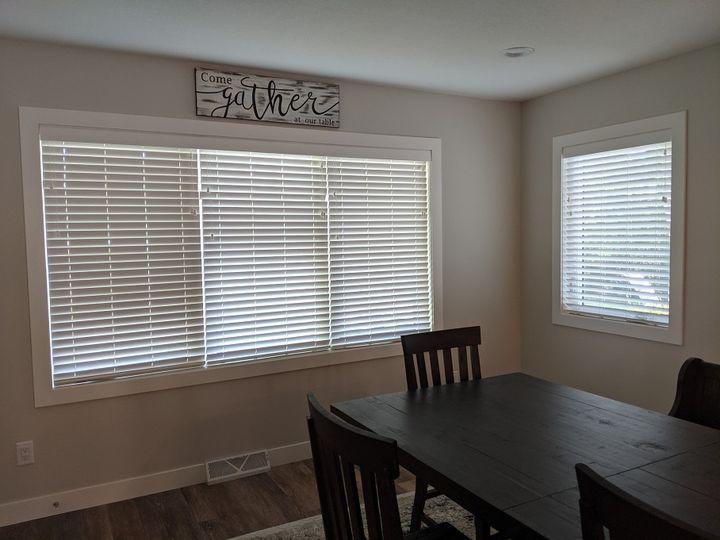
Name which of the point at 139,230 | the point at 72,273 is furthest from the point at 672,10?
the point at 72,273

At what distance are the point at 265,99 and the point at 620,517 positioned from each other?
306 centimetres

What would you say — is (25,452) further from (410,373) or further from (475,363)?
(475,363)

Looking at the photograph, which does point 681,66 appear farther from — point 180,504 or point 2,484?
point 2,484

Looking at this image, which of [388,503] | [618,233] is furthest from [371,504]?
[618,233]

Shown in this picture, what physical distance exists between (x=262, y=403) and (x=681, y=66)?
3.35 m

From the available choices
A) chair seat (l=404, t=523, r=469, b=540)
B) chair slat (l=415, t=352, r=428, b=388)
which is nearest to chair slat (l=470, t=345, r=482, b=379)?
chair slat (l=415, t=352, r=428, b=388)

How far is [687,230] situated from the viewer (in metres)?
3.26

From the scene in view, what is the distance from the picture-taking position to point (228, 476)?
334cm

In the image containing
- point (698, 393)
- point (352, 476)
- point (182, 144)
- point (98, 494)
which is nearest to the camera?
point (352, 476)

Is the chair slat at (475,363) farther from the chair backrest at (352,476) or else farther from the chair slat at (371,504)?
the chair slat at (371,504)

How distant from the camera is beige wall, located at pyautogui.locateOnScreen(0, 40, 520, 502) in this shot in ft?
9.45

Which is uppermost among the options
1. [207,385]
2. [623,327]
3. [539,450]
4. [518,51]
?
[518,51]

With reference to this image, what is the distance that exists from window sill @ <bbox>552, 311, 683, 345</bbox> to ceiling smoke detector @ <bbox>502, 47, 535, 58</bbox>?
1.85m

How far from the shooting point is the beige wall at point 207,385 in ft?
9.45
